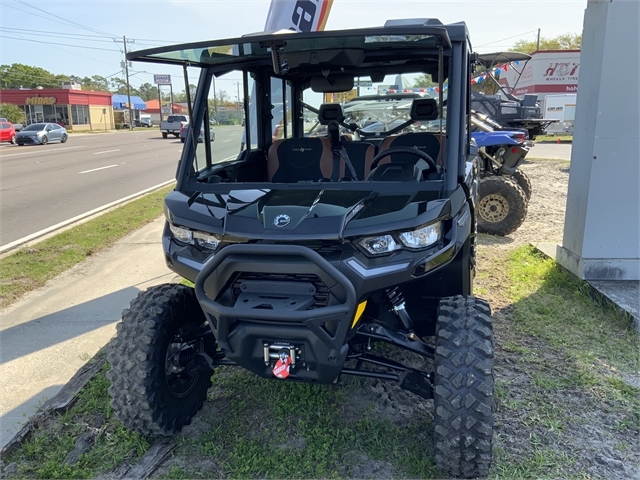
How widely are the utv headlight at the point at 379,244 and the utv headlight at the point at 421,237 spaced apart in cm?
6

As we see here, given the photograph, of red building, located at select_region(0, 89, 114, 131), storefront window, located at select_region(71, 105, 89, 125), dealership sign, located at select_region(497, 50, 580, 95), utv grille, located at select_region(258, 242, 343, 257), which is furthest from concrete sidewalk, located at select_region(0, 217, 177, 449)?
storefront window, located at select_region(71, 105, 89, 125)

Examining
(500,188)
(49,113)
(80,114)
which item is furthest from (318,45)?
(80,114)

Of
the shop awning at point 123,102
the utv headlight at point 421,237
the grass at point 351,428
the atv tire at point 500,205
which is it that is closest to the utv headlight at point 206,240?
the utv headlight at point 421,237

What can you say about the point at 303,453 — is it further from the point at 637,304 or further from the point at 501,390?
the point at 637,304

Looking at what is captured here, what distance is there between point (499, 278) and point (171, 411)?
4022 millimetres

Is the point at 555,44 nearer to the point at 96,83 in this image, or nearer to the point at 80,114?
the point at 80,114

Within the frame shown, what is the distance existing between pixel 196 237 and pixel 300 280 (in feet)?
2.12

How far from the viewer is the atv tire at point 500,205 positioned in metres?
7.53

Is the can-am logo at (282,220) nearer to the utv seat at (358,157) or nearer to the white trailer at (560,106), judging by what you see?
the utv seat at (358,157)

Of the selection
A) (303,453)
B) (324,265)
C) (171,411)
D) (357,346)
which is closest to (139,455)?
(171,411)

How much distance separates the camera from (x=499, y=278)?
5.82 metres

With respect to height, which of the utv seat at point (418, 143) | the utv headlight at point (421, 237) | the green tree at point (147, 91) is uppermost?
the green tree at point (147, 91)

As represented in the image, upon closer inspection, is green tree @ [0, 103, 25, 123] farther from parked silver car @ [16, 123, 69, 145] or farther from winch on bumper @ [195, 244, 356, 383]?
winch on bumper @ [195, 244, 356, 383]

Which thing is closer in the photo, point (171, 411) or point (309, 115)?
point (171, 411)
